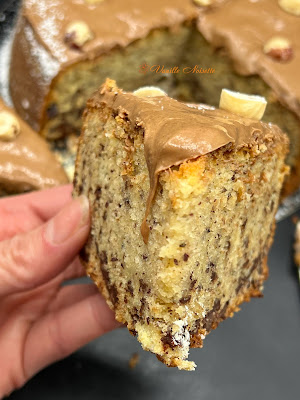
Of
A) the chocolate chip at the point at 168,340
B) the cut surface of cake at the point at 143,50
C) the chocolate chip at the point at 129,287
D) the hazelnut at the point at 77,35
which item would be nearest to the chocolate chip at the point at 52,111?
the cut surface of cake at the point at 143,50

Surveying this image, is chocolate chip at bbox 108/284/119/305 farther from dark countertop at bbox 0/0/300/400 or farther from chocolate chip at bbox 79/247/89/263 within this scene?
dark countertop at bbox 0/0/300/400

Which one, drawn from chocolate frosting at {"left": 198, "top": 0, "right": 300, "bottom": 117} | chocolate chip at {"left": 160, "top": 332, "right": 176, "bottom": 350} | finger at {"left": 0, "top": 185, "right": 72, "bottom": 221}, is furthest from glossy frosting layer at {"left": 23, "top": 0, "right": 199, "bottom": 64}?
chocolate chip at {"left": 160, "top": 332, "right": 176, "bottom": 350}

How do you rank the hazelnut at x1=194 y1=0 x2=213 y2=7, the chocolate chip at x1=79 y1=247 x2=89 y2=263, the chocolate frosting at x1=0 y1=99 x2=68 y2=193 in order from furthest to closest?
the hazelnut at x1=194 y1=0 x2=213 y2=7 → the chocolate frosting at x1=0 y1=99 x2=68 y2=193 → the chocolate chip at x1=79 y1=247 x2=89 y2=263

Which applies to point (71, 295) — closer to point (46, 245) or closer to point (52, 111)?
point (46, 245)

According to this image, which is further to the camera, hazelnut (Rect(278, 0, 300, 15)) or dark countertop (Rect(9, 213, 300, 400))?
hazelnut (Rect(278, 0, 300, 15))

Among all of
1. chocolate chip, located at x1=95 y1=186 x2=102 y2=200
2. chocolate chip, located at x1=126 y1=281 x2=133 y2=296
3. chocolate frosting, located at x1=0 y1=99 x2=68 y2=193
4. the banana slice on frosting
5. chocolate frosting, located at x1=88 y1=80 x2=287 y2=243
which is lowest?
chocolate frosting, located at x1=0 y1=99 x2=68 y2=193

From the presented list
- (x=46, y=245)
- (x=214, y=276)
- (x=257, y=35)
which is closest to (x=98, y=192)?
(x=46, y=245)
